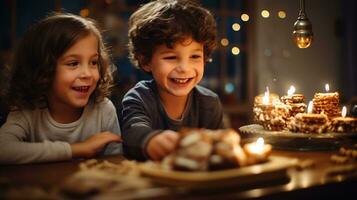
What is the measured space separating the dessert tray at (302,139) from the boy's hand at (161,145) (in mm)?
382

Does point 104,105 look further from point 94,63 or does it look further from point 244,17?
point 244,17

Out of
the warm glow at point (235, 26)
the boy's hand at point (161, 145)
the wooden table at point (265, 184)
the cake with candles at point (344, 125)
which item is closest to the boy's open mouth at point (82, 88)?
the wooden table at point (265, 184)

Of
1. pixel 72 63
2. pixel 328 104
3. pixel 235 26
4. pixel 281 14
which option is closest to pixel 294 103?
pixel 328 104

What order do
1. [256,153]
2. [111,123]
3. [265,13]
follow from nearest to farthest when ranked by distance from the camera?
[256,153], [111,123], [265,13]

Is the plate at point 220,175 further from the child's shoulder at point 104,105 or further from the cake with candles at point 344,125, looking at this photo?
the child's shoulder at point 104,105

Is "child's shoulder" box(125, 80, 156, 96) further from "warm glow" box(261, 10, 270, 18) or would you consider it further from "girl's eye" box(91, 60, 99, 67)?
"warm glow" box(261, 10, 270, 18)

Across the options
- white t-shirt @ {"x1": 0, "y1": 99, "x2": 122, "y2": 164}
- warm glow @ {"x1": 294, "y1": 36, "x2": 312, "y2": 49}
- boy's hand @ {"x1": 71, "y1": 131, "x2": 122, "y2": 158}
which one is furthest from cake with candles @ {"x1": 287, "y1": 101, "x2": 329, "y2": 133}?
white t-shirt @ {"x1": 0, "y1": 99, "x2": 122, "y2": 164}

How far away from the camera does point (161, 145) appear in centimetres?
119

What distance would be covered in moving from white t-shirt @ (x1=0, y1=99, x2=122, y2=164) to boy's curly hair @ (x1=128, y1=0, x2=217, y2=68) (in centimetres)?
24

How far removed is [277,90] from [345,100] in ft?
2.23

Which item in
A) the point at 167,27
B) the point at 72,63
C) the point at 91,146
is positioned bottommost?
the point at 91,146

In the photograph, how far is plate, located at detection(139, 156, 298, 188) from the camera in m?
0.95

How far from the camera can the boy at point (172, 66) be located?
66.7 inches

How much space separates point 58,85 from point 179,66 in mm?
387
